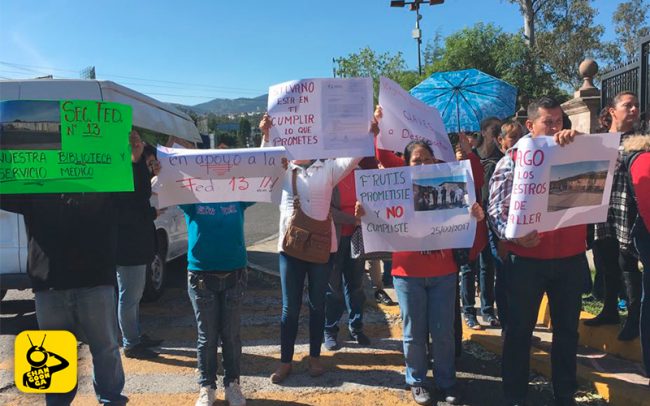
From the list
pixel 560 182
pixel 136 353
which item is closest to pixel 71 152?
pixel 136 353

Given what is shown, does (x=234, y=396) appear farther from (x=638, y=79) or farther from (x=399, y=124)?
Answer: (x=638, y=79)

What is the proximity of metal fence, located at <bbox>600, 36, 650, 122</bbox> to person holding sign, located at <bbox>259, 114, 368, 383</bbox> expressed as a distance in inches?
142

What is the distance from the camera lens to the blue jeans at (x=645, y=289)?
3.37 metres

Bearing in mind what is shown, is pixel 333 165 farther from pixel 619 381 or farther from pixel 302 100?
pixel 619 381

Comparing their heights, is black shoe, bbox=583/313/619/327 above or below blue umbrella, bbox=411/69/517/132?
below

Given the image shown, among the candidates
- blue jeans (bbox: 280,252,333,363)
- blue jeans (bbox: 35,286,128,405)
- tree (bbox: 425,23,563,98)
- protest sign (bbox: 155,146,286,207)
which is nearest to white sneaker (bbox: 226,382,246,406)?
blue jeans (bbox: 280,252,333,363)

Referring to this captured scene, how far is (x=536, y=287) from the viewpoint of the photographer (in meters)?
3.21

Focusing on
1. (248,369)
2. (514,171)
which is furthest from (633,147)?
(248,369)

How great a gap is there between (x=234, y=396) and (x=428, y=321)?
1.49 m

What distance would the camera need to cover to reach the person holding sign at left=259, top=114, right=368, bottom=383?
3.76 meters

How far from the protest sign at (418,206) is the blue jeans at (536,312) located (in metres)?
0.42

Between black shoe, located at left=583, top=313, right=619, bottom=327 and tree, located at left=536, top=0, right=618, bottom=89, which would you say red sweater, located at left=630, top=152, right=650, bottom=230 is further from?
tree, located at left=536, top=0, right=618, bottom=89

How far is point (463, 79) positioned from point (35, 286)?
13.9ft

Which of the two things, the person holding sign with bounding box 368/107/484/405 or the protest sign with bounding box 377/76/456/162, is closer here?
the person holding sign with bounding box 368/107/484/405
